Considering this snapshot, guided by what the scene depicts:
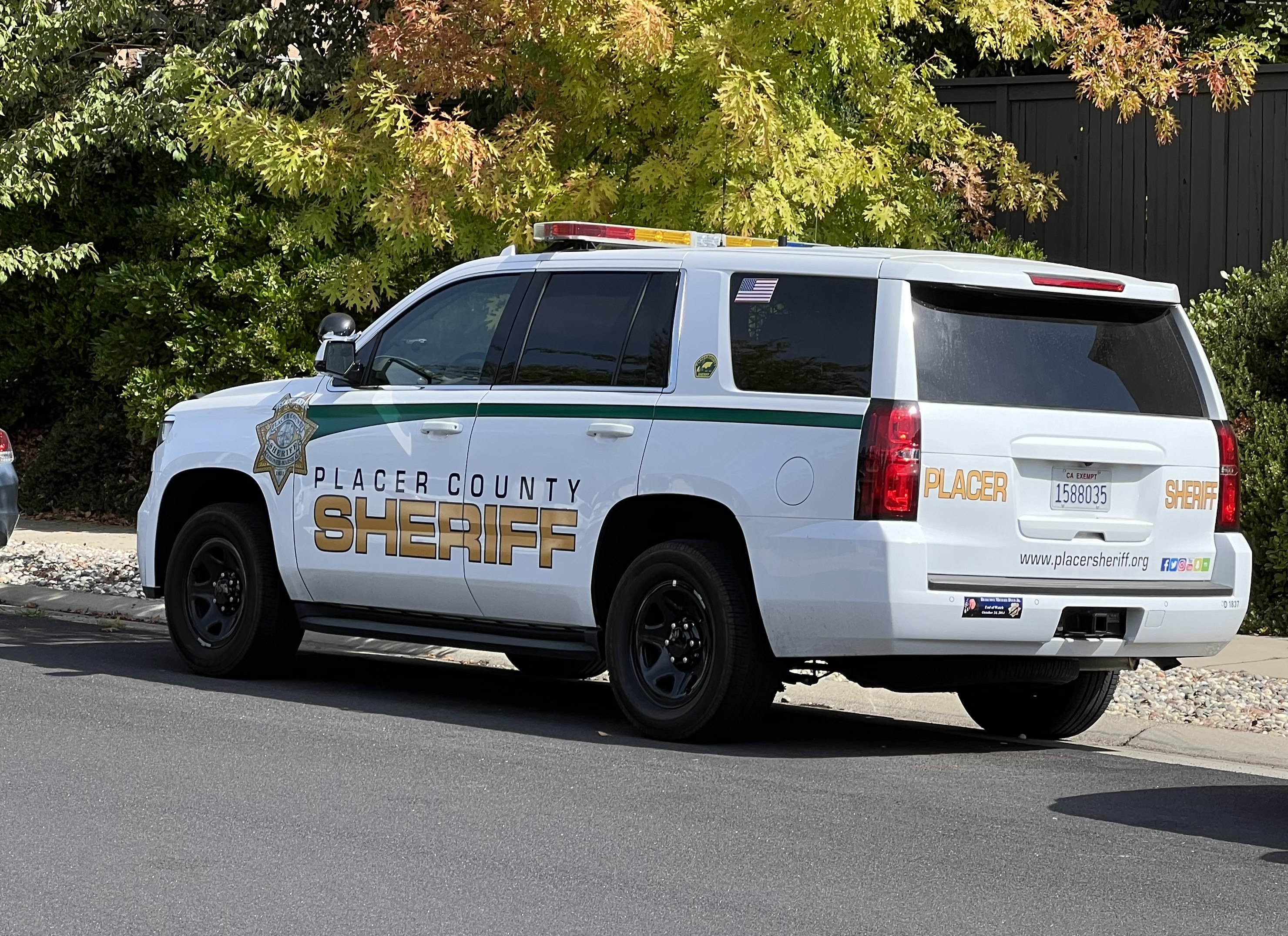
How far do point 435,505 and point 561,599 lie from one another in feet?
2.59

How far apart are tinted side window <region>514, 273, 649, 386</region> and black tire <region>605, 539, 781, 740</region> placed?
0.85 meters

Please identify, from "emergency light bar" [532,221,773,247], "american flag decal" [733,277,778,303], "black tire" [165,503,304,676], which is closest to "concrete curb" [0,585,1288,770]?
"black tire" [165,503,304,676]

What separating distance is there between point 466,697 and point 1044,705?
8.95 feet

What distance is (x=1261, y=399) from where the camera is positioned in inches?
484

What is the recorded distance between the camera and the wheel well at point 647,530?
7867 millimetres

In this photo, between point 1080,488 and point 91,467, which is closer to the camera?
point 1080,488

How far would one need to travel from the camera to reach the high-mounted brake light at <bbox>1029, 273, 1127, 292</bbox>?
7.51m

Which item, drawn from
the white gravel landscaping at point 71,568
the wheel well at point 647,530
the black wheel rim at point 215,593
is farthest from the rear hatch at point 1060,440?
the white gravel landscaping at point 71,568

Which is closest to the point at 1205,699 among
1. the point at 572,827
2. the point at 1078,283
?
the point at 1078,283

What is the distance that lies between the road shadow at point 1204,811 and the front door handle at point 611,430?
88.7 inches

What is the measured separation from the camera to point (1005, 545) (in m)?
7.35

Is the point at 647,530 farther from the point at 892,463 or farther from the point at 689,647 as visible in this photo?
the point at 892,463

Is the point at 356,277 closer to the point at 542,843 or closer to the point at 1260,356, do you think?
the point at 1260,356

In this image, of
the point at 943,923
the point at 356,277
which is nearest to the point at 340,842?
the point at 943,923
